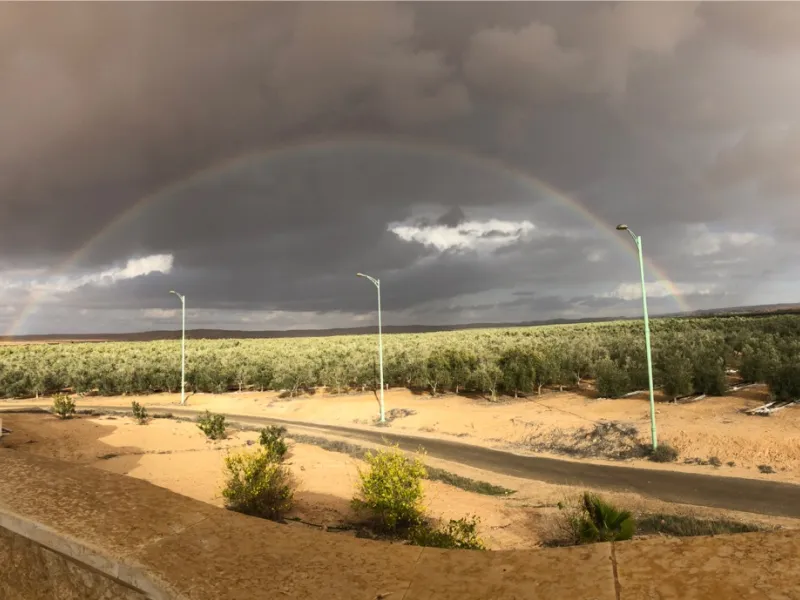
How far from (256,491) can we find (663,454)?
16.3 metres

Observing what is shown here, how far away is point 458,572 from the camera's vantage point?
4160 millimetres

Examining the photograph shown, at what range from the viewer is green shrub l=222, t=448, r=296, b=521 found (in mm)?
12484

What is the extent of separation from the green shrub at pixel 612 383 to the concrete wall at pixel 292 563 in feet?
100

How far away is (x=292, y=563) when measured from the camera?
450 cm

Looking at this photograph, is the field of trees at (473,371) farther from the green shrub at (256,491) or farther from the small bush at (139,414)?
the green shrub at (256,491)

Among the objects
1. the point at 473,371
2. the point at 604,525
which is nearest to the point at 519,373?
the point at 473,371

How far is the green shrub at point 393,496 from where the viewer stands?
468 inches

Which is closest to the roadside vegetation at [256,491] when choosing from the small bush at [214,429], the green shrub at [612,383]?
the small bush at [214,429]

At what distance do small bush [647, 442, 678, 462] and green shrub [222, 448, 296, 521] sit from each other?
14.9m

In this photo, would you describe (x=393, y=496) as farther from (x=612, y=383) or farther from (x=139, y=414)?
(x=612, y=383)

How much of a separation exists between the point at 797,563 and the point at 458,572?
2.38 metres

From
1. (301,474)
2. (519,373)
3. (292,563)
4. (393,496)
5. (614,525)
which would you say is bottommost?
(301,474)

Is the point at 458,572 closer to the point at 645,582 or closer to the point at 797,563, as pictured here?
the point at 645,582

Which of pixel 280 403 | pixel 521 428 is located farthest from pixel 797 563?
pixel 280 403
